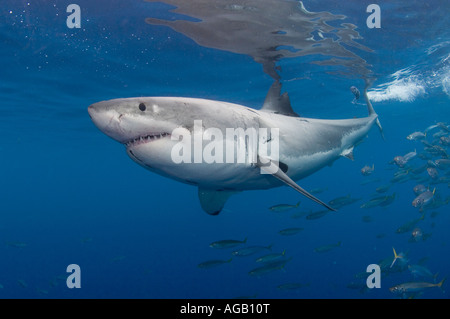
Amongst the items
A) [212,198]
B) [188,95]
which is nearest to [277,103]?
[212,198]

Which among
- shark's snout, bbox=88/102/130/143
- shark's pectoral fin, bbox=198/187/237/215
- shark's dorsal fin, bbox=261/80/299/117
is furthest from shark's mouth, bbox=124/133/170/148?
shark's dorsal fin, bbox=261/80/299/117

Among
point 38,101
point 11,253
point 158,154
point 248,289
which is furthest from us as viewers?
point 11,253

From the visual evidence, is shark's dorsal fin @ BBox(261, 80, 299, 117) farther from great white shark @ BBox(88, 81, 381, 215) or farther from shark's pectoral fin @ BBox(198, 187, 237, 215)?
shark's pectoral fin @ BBox(198, 187, 237, 215)

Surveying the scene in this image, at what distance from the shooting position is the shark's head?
264 cm

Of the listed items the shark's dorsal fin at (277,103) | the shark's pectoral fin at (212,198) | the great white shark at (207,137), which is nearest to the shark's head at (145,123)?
the great white shark at (207,137)

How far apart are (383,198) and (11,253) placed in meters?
42.0

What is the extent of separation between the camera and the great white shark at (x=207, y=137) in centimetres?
272

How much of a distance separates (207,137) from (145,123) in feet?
2.12

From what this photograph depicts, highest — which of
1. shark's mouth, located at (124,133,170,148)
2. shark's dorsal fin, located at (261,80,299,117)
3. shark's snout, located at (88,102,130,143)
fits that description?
shark's dorsal fin, located at (261,80,299,117)

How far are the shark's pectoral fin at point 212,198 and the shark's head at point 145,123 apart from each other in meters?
2.10

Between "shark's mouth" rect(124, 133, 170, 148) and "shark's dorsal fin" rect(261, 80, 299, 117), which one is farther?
"shark's dorsal fin" rect(261, 80, 299, 117)
